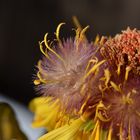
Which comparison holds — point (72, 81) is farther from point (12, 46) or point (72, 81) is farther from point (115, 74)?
point (12, 46)

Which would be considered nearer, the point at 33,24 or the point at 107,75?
the point at 107,75

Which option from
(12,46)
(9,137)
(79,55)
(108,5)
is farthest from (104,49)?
(12,46)

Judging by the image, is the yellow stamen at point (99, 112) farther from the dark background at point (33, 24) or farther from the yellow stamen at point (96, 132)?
the dark background at point (33, 24)

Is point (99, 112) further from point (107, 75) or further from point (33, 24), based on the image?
point (33, 24)

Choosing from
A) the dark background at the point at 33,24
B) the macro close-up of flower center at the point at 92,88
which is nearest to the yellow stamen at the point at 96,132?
the macro close-up of flower center at the point at 92,88

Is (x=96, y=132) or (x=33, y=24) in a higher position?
(x=33, y=24)

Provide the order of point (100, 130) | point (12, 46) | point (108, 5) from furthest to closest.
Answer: point (12, 46) < point (108, 5) < point (100, 130)

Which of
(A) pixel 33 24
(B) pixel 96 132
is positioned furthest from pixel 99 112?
(A) pixel 33 24
